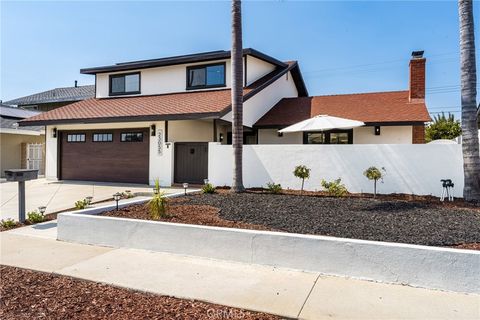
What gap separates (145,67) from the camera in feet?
57.1

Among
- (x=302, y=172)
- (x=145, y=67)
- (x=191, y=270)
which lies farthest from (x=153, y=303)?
(x=145, y=67)

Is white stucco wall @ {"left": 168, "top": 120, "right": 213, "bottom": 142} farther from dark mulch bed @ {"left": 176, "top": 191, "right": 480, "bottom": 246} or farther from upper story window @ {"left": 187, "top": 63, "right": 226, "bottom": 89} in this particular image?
dark mulch bed @ {"left": 176, "top": 191, "right": 480, "bottom": 246}

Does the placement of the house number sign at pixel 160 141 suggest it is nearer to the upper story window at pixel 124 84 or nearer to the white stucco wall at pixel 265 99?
the white stucco wall at pixel 265 99

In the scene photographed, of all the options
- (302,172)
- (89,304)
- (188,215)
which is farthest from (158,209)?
(302,172)

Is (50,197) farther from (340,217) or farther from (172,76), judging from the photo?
(340,217)

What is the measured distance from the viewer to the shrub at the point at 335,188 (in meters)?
9.51

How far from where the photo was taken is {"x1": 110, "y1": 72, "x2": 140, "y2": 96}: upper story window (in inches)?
709

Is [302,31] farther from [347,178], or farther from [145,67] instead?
[145,67]

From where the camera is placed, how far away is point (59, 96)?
29938 mm

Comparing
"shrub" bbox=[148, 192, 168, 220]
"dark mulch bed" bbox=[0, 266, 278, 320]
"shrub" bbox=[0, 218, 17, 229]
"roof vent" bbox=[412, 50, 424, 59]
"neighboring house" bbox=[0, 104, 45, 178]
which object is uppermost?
"roof vent" bbox=[412, 50, 424, 59]

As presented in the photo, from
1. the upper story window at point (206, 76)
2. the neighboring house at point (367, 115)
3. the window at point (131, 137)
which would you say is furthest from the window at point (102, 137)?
the neighboring house at point (367, 115)

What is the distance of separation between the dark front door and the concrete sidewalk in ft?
27.1

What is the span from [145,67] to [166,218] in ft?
42.4

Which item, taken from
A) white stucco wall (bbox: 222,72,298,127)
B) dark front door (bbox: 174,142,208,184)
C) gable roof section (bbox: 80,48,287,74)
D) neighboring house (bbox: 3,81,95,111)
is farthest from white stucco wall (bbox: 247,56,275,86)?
neighboring house (bbox: 3,81,95,111)
